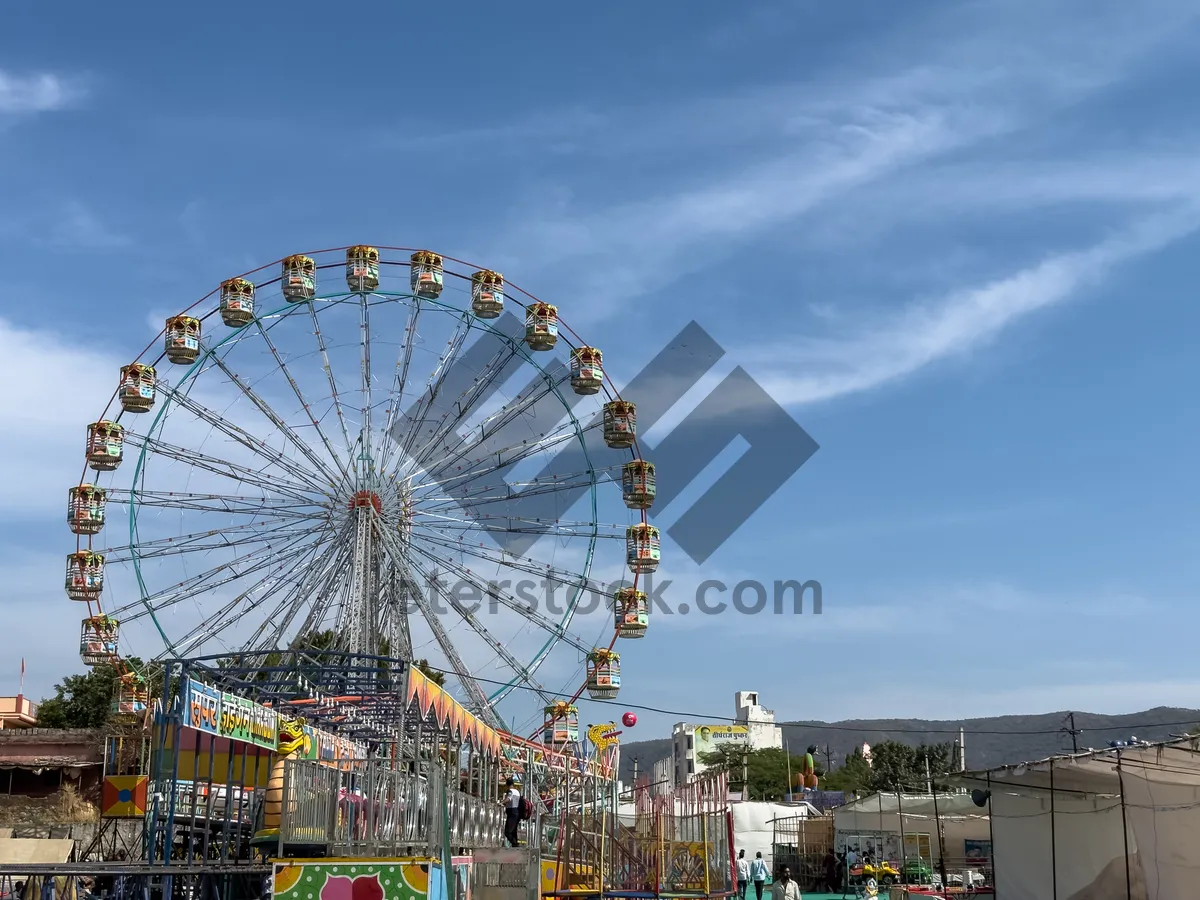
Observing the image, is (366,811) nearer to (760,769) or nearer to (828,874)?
(828,874)

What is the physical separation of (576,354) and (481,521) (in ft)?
15.1

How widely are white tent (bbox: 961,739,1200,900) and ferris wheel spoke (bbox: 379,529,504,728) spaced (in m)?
10.8

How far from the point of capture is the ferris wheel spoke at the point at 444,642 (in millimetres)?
27328

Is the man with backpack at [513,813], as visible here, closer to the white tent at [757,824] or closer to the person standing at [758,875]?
the person standing at [758,875]

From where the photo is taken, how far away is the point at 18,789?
132 feet

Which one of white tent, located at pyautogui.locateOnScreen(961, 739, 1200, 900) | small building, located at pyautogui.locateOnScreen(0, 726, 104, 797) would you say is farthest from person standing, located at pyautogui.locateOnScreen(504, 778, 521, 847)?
small building, located at pyautogui.locateOnScreen(0, 726, 104, 797)

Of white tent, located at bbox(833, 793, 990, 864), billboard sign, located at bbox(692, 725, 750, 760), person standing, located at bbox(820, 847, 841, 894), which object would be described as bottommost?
person standing, located at bbox(820, 847, 841, 894)

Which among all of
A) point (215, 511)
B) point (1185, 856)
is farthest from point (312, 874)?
point (215, 511)

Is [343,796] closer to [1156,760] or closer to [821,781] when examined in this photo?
[1156,760]

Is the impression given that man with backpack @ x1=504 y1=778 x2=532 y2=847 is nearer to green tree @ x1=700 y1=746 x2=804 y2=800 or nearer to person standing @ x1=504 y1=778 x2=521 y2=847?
person standing @ x1=504 y1=778 x2=521 y2=847

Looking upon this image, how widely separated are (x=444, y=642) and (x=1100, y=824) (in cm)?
1350

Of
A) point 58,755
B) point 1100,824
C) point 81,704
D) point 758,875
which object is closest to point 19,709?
point 81,704

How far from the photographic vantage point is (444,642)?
2739cm

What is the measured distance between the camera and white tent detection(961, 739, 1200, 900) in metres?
17.8
